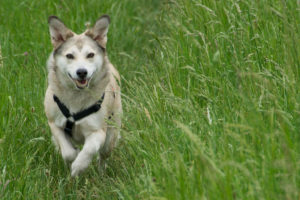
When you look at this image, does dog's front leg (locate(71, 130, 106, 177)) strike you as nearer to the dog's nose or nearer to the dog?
the dog

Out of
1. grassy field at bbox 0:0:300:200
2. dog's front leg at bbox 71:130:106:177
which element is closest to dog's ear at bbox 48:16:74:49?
grassy field at bbox 0:0:300:200

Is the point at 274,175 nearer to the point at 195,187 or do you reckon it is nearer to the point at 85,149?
the point at 195,187

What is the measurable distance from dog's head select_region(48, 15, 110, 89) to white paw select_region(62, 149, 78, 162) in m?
0.57

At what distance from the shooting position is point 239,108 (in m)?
4.23

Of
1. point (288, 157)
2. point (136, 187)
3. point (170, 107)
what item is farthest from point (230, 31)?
point (288, 157)

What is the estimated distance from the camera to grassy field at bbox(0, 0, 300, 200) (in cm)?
320

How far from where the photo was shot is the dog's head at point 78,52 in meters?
4.98

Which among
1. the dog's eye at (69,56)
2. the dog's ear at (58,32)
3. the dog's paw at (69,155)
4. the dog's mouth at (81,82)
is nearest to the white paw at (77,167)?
the dog's paw at (69,155)

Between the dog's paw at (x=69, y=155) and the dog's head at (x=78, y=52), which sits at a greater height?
the dog's head at (x=78, y=52)

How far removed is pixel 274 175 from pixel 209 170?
38cm

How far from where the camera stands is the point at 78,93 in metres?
5.25

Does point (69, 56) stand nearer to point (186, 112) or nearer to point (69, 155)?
point (69, 155)

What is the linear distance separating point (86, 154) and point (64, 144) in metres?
0.28

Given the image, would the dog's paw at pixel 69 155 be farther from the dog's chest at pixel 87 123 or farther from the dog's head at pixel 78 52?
the dog's head at pixel 78 52
